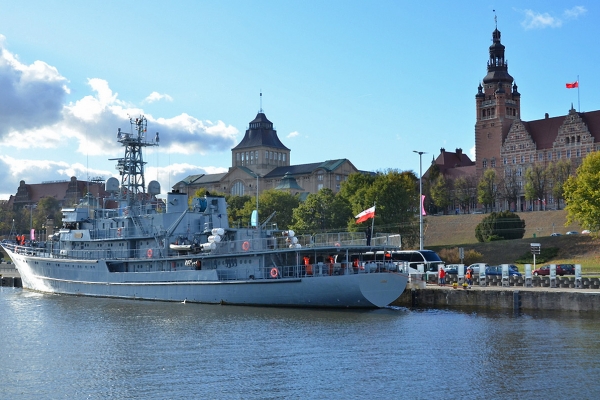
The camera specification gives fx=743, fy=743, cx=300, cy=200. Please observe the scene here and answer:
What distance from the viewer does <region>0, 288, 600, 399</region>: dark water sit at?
89.5 feet

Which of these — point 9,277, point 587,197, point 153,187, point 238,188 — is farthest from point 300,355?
point 238,188

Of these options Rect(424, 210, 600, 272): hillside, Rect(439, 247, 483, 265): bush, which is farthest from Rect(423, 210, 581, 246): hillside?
Rect(439, 247, 483, 265): bush

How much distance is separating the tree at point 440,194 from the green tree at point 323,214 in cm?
4200

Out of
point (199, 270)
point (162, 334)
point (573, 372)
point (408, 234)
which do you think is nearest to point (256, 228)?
point (199, 270)

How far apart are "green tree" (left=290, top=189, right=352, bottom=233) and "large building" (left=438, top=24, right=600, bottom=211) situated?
47514mm

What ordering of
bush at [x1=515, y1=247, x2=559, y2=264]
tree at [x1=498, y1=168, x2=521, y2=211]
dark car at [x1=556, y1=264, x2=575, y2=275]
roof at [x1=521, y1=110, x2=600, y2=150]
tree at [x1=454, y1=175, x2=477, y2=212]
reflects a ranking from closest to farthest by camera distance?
dark car at [x1=556, y1=264, x2=575, y2=275] → bush at [x1=515, y1=247, x2=559, y2=264] → tree at [x1=498, y1=168, x2=521, y2=211] → roof at [x1=521, y1=110, x2=600, y2=150] → tree at [x1=454, y1=175, x2=477, y2=212]

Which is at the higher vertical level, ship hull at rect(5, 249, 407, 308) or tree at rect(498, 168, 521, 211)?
tree at rect(498, 168, 521, 211)

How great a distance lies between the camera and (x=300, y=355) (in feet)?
108

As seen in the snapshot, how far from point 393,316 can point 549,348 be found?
13052mm

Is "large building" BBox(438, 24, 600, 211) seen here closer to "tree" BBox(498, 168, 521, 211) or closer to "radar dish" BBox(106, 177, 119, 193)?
"tree" BBox(498, 168, 521, 211)

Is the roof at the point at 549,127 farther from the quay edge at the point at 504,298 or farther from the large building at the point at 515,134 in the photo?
the quay edge at the point at 504,298

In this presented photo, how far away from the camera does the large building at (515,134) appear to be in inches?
5384

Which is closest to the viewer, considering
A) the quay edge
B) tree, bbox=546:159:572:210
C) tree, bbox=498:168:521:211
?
the quay edge

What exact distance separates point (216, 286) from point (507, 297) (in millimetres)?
19875
